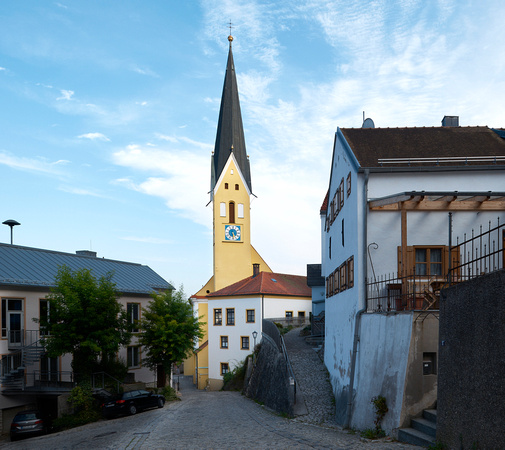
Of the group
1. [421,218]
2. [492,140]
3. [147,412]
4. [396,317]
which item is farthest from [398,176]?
[147,412]

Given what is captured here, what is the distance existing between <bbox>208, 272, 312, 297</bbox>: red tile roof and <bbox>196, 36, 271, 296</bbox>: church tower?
8509mm

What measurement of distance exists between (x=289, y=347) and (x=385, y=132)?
614 inches

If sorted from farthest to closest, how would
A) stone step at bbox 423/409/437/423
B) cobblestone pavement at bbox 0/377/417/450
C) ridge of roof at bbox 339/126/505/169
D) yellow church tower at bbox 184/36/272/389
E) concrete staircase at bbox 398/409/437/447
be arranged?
yellow church tower at bbox 184/36/272/389
ridge of roof at bbox 339/126/505/169
cobblestone pavement at bbox 0/377/417/450
stone step at bbox 423/409/437/423
concrete staircase at bbox 398/409/437/447

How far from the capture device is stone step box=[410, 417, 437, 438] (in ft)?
37.3

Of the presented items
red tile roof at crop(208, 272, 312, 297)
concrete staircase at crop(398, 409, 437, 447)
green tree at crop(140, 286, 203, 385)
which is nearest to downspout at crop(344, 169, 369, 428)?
concrete staircase at crop(398, 409, 437, 447)

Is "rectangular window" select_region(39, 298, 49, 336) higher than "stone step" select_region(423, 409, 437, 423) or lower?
higher

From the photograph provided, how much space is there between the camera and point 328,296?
2839 cm

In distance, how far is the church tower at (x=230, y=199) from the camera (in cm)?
6906

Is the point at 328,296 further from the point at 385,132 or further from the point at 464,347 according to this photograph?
the point at 464,347

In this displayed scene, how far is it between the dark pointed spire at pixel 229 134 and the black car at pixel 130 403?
4702cm

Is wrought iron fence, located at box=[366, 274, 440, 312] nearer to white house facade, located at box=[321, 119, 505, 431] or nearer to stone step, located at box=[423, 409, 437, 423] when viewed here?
white house facade, located at box=[321, 119, 505, 431]

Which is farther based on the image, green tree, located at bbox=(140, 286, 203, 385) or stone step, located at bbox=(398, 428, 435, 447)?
green tree, located at bbox=(140, 286, 203, 385)

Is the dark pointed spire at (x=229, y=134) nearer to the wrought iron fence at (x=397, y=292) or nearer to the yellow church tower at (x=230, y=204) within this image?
the yellow church tower at (x=230, y=204)

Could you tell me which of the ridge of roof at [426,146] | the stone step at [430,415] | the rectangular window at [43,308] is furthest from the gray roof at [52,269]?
the stone step at [430,415]
